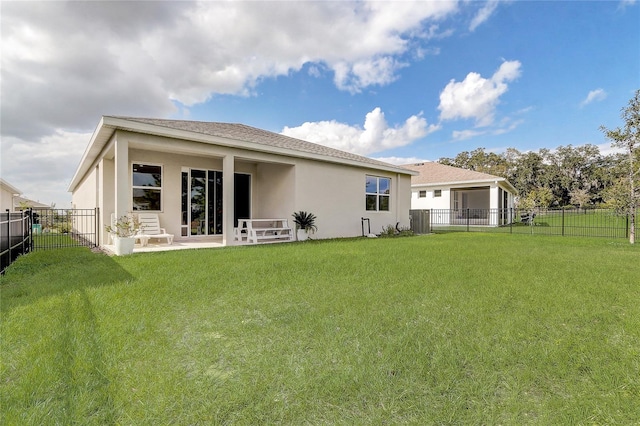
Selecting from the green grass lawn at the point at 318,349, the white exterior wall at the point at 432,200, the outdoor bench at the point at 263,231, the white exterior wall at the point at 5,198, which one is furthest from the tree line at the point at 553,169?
the white exterior wall at the point at 5,198

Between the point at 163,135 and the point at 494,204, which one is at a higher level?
the point at 163,135

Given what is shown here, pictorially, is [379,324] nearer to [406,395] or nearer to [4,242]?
[406,395]

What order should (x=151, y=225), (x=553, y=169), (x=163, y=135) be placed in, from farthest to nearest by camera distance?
(x=553, y=169) < (x=151, y=225) < (x=163, y=135)

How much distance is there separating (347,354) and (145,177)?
9.89 metres

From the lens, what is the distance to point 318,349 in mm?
2744

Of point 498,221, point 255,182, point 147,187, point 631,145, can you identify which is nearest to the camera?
point 147,187

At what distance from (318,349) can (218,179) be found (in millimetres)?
10122

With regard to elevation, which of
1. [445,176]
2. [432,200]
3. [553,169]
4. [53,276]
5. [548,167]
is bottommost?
[53,276]

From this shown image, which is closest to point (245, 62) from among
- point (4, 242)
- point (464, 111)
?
point (4, 242)

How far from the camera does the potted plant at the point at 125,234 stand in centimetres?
766

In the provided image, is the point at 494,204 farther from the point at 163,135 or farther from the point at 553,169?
the point at 553,169

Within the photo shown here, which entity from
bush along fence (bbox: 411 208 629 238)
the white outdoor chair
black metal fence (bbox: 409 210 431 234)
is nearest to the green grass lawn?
the white outdoor chair

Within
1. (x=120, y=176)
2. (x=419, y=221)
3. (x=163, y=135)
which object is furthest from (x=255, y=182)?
(x=419, y=221)

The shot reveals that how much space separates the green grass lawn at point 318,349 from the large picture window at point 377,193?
922cm
